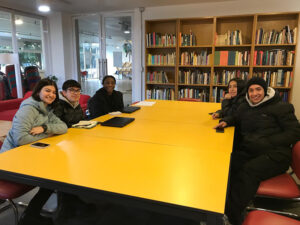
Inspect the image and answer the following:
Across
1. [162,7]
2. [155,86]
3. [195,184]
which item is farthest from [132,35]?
[195,184]

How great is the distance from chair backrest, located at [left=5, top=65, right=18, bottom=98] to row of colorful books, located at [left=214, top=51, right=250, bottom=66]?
4.77 m

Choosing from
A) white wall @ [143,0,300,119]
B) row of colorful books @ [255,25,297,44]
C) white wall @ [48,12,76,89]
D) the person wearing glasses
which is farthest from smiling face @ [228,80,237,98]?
white wall @ [48,12,76,89]

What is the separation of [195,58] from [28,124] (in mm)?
3929

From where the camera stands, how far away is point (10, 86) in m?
5.57

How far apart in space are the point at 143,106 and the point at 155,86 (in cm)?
235

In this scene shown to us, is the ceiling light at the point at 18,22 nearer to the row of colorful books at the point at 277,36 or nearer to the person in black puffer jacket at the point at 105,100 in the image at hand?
the person in black puffer jacket at the point at 105,100

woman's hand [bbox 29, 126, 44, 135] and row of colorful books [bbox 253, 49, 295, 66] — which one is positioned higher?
row of colorful books [bbox 253, 49, 295, 66]

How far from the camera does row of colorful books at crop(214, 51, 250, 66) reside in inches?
184

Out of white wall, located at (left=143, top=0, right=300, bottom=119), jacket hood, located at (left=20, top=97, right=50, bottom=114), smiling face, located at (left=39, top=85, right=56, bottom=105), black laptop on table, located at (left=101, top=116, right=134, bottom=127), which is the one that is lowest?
black laptop on table, located at (left=101, top=116, right=134, bottom=127)

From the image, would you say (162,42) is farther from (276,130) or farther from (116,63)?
(276,130)

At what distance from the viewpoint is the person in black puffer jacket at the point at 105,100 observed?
10.5 feet

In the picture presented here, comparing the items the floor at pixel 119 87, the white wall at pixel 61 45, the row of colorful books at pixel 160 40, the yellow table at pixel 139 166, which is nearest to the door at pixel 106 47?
the floor at pixel 119 87

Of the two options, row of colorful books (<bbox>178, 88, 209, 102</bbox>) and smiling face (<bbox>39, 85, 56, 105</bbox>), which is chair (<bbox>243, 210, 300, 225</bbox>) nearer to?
smiling face (<bbox>39, 85, 56, 105</bbox>)

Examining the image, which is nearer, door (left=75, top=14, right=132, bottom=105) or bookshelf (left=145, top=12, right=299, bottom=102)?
bookshelf (left=145, top=12, right=299, bottom=102)
